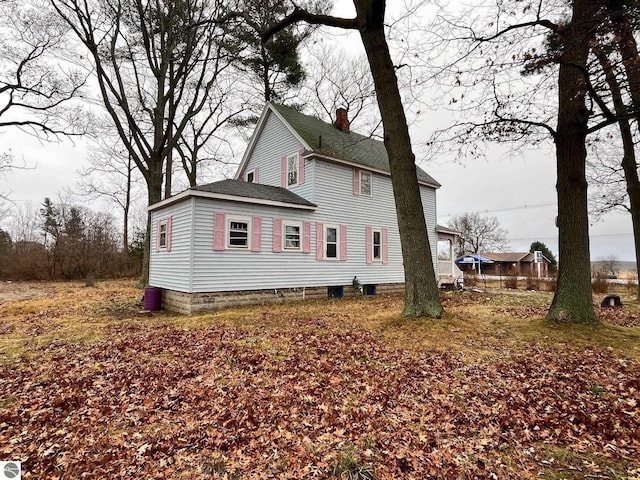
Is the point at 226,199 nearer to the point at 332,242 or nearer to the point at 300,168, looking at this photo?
the point at 300,168

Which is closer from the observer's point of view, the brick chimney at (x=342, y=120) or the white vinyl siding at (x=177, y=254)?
the white vinyl siding at (x=177, y=254)

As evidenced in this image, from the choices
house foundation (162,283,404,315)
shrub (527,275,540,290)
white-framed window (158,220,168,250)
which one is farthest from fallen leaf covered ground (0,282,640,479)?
shrub (527,275,540,290)

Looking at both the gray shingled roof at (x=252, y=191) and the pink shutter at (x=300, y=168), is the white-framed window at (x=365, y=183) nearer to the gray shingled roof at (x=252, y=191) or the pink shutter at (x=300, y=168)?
the pink shutter at (x=300, y=168)

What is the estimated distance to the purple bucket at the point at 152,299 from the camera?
11242 mm

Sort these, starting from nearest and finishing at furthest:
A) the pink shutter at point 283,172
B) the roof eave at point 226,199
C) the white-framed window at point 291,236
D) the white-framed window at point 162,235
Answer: the roof eave at point 226,199 → the white-framed window at point 162,235 → the white-framed window at point 291,236 → the pink shutter at point 283,172

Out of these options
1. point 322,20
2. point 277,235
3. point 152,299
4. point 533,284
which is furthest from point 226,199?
point 533,284

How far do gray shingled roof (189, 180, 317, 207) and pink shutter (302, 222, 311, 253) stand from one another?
83cm

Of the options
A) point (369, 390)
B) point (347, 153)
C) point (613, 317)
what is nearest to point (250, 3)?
point (347, 153)

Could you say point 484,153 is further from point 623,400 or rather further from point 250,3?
point 250,3

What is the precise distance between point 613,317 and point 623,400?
20.4ft

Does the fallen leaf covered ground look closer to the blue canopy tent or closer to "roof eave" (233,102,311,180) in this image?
"roof eave" (233,102,311,180)

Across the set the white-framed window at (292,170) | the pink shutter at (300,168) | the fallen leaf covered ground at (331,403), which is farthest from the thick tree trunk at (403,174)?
the white-framed window at (292,170)

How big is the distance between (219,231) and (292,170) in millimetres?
5192

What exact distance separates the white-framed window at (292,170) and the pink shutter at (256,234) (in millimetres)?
3408
